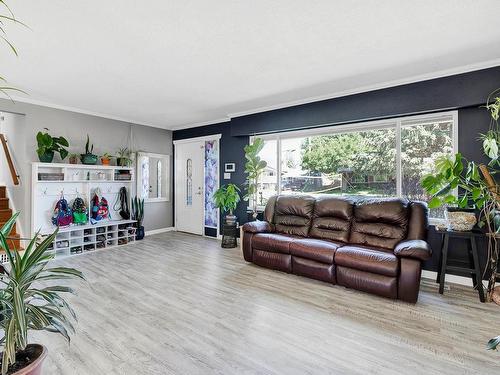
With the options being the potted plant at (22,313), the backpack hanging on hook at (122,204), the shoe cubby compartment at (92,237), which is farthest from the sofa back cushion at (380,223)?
the backpack hanging on hook at (122,204)

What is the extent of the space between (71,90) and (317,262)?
4.27m

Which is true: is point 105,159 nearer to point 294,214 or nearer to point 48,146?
point 48,146

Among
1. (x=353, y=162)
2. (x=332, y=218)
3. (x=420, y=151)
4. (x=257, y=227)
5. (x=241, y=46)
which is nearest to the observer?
(x=241, y=46)

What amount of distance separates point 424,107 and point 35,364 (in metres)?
4.19

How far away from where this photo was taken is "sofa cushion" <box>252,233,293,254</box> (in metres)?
3.61

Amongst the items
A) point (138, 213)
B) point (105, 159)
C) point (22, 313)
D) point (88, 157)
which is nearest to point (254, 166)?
point (138, 213)

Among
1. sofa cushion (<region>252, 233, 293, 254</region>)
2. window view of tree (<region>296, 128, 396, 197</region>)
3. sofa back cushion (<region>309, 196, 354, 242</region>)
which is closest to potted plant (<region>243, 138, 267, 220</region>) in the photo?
window view of tree (<region>296, 128, 396, 197</region>)

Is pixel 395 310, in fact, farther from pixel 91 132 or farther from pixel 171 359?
pixel 91 132

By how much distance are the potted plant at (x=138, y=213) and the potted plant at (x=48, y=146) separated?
5.49ft

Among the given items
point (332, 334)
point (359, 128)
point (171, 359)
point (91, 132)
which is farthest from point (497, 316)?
point (91, 132)

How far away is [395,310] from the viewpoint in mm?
2646

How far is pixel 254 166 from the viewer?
4918mm

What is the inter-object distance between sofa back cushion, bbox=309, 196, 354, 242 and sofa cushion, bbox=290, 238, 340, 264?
0.40 m

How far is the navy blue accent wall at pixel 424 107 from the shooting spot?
3.02 metres
